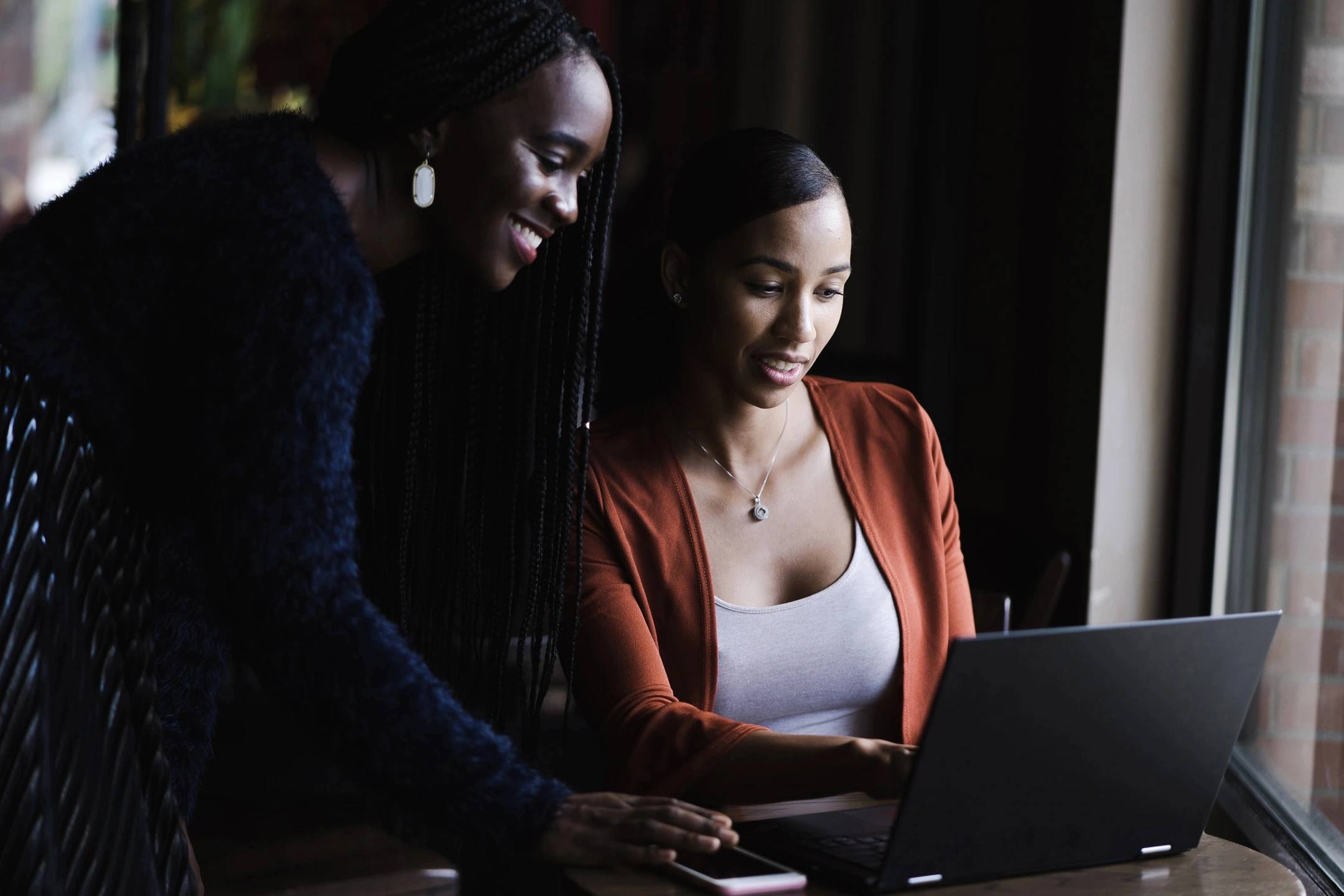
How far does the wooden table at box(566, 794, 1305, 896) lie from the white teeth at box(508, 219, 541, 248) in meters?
0.50

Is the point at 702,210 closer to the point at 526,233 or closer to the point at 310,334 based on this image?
the point at 526,233

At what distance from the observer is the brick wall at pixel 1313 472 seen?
172cm

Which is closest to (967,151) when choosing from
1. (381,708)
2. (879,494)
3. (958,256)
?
(958,256)

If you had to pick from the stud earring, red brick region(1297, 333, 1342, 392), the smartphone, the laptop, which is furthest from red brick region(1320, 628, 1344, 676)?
the stud earring

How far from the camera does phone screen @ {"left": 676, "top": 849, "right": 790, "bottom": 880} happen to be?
1.03 m

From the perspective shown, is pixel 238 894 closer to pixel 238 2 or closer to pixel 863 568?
pixel 863 568

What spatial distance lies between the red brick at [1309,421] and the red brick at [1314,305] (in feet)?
0.32

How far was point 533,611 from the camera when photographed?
1.41 meters

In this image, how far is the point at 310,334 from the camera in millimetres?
932

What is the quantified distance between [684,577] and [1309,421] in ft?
2.93

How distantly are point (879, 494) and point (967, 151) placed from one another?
1.30 meters

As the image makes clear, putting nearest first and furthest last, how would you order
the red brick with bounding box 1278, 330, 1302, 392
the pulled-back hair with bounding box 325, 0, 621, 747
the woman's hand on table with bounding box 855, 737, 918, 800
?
the woman's hand on table with bounding box 855, 737, 918, 800 → the pulled-back hair with bounding box 325, 0, 621, 747 → the red brick with bounding box 1278, 330, 1302, 392

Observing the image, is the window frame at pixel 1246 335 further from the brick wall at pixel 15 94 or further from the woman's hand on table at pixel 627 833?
the brick wall at pixel 15 94

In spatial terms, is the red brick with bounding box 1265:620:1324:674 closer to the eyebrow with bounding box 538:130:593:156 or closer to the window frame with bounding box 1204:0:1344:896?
the window frame with bounding box 1204:0:1344:896
